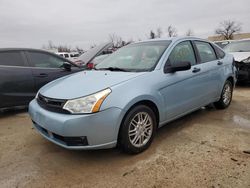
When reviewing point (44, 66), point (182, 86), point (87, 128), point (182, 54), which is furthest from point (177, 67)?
point (44, 66)

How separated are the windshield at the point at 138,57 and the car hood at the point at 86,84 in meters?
0.28

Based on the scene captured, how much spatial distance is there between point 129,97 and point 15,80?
307 cm

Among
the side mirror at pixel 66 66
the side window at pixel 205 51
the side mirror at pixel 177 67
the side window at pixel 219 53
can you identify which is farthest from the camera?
the side mirror at pixel 66 66

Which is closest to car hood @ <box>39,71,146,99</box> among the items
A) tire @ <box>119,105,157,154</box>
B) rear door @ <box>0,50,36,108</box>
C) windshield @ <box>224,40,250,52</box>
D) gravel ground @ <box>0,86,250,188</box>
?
tire @ <box>119,105,157,154</box>

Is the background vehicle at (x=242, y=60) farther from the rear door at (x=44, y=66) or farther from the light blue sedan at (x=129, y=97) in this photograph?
the rear door at (x=44, y=66)

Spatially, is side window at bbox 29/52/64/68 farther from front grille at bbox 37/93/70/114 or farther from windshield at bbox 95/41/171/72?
front grille at bbox 37/93/70/114

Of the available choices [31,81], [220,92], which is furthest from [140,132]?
[31,81]

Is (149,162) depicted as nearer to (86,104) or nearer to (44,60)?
(86,104)

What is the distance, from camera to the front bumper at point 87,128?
2461mm

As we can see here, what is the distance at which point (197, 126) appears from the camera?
3.83 metres

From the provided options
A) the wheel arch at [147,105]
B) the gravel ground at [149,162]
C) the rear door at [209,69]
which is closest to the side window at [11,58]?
the gravel ground at [149,162]

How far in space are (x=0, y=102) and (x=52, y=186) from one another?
295 centimetres

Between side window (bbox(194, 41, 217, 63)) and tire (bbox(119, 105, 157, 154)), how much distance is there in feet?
5.48

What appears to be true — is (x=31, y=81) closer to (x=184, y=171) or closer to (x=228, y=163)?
(x=184, y=171)
